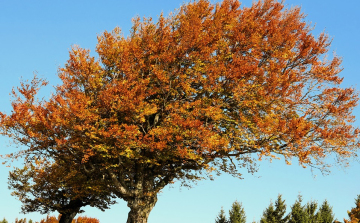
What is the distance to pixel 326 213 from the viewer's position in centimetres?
6438

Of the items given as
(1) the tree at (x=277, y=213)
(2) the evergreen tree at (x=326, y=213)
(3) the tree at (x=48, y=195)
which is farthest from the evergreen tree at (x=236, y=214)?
(3) the tree at (x=48, y=195)

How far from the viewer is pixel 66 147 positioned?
73.4 ft

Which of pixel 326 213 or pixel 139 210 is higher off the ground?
pixel 326 213

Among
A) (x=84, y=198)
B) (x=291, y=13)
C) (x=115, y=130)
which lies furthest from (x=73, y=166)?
(x=291, y=13)

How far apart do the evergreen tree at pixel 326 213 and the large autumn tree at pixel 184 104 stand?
45695 mm

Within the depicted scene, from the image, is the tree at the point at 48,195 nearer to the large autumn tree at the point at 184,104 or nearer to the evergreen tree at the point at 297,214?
the large autumn tree at the point at 184,104

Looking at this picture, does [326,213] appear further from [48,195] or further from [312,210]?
[48,195]

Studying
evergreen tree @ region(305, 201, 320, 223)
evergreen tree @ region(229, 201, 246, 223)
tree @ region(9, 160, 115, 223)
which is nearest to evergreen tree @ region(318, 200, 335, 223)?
evergreen tree @ region(305, 201, 320, 223)

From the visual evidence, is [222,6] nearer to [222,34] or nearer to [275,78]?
[222,34]

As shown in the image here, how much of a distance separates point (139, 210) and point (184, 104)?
7.94m

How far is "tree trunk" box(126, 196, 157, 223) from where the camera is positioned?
22.8 m

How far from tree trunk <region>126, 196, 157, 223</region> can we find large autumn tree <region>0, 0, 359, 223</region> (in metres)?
0.08

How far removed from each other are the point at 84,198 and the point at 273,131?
22.2m

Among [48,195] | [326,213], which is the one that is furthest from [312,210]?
[48,195]
